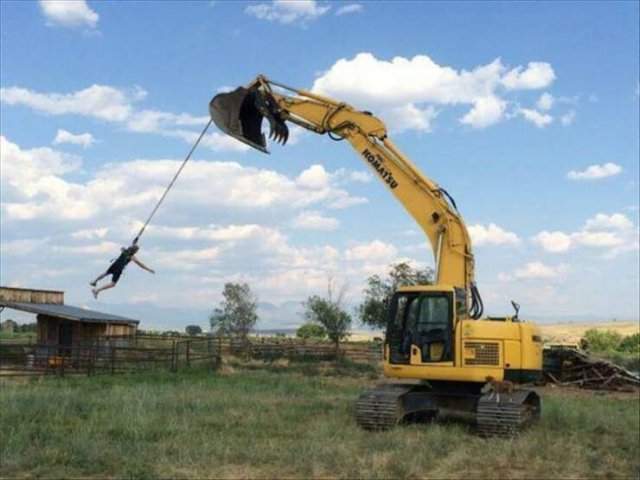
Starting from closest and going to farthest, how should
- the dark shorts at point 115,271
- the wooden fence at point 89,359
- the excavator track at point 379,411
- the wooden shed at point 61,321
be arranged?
the excavator track at point 379,411, the dark shorts at point 115,271, the wooden fence at point 89,359, the wooden shed at point 61,321

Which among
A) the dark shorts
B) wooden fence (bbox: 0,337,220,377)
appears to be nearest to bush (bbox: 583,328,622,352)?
wooden fence (bbox: 0,337,220,377)

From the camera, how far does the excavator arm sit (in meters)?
13.6

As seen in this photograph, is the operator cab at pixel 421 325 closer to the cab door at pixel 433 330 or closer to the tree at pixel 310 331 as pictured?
the cab door at pixel 433 330

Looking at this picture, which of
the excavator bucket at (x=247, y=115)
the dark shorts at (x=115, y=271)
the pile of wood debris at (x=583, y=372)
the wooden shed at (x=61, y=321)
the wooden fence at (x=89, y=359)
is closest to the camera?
the dark shorts at (x=115, y=271)

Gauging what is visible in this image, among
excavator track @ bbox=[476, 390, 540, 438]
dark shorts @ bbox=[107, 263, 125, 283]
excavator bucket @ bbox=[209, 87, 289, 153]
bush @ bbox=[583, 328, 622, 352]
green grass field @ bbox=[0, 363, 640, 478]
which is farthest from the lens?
bush @ bbox=[583, 328, 622, 352]

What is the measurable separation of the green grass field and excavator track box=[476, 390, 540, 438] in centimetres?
24

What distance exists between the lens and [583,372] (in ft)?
96.9

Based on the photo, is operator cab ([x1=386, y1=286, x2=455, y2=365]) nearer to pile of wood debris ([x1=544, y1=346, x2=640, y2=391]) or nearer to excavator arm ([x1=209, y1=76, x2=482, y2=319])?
excavator arm ([x1=209, y1=76, x2=482, y2=319])

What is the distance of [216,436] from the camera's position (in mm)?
10945

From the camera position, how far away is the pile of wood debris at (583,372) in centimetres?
2872

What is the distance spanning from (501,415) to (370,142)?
5.43 meters

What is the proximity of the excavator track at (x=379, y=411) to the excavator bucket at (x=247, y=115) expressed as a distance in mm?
4875

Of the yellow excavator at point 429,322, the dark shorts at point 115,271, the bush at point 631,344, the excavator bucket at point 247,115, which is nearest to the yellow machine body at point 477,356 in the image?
the yellow excavator at point 429,322

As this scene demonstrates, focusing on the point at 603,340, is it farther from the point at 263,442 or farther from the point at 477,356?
the point at 263,442
